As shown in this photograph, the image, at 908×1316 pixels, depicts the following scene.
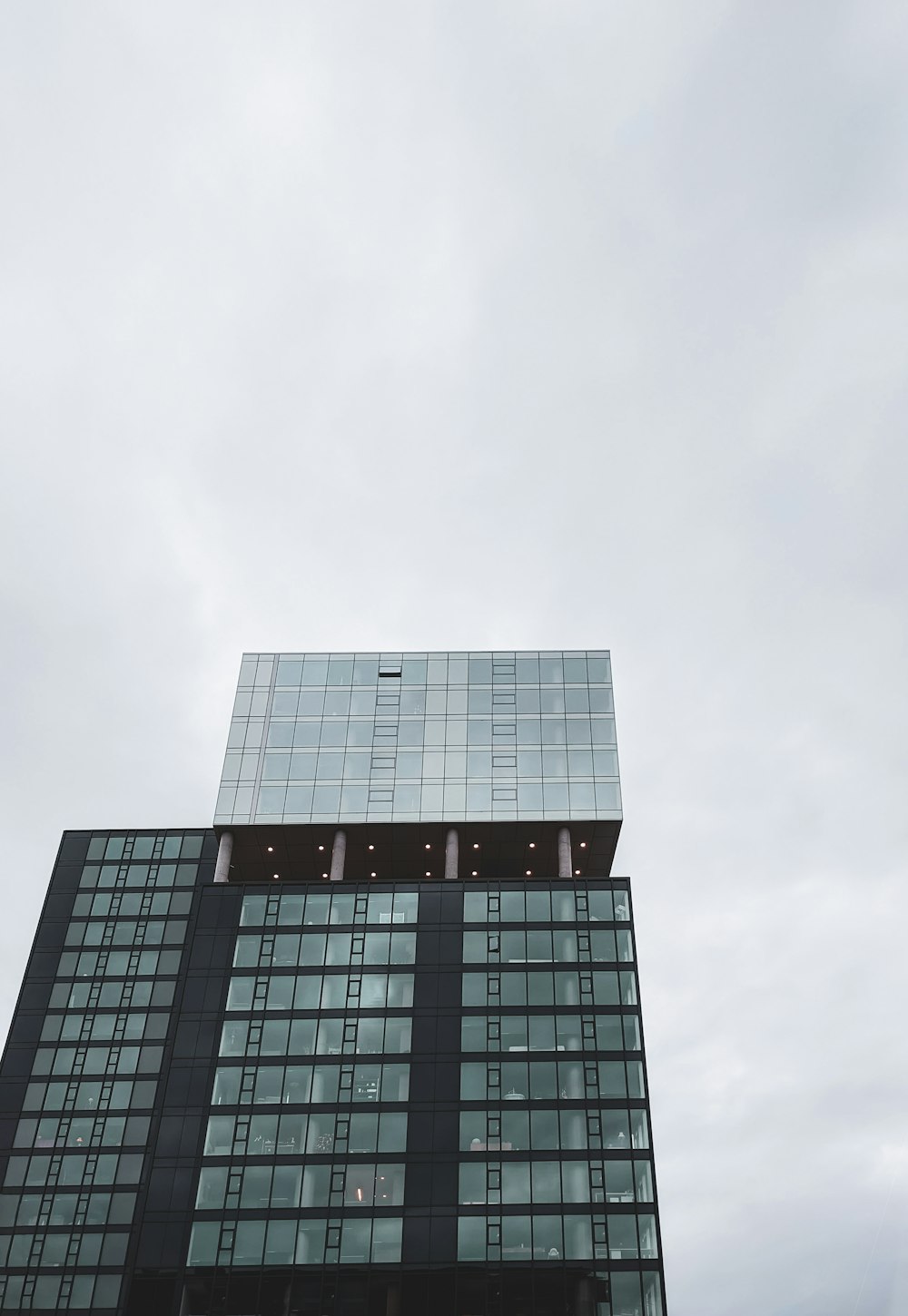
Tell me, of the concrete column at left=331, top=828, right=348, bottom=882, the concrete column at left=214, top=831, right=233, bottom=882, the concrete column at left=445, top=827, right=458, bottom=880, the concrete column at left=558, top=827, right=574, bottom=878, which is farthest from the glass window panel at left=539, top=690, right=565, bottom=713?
the concrete column at left=214, top=831, right=233, bottom=882

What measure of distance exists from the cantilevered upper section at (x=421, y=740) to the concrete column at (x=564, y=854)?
3.99 ft

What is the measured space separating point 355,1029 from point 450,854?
1509 cm

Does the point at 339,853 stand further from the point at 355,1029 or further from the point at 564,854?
the point at 564,854

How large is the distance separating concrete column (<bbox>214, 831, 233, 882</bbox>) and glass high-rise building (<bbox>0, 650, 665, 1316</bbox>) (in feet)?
0.70

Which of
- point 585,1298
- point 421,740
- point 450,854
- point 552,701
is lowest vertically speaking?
point 585,1298

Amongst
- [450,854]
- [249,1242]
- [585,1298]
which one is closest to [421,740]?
[450,854]

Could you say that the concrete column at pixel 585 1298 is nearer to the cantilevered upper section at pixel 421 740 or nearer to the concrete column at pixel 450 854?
the concrete column at pixel 450 854

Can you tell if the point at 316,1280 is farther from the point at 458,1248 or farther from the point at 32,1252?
the point at 32,1252

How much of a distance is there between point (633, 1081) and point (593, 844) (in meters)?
20.1

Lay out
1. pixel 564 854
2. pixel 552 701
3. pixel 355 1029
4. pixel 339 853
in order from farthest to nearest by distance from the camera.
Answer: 1. pixel 552 701
2. pixel 339 853
3. pixel 564 854
4. pixel 355 1029

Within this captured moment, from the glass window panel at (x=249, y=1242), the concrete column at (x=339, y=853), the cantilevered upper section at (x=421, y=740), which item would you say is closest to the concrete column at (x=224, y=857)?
the cantilevered upper section at (x=421, y=740)

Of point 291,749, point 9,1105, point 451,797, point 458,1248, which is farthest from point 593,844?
point 9,1105

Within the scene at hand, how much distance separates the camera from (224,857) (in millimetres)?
84625

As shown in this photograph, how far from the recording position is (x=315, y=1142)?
69.1 m
